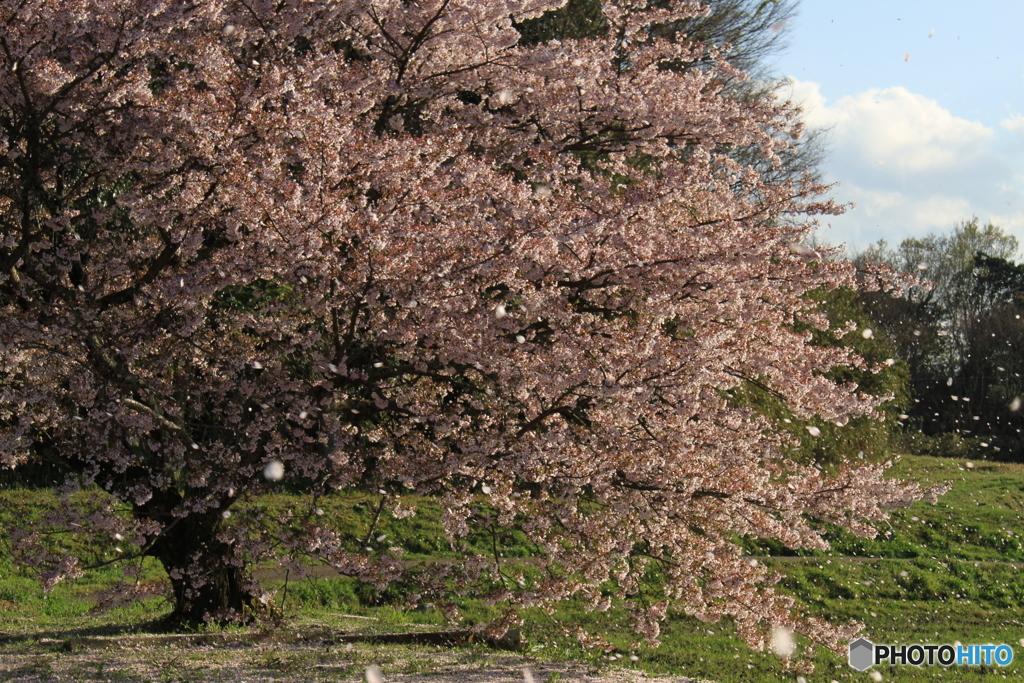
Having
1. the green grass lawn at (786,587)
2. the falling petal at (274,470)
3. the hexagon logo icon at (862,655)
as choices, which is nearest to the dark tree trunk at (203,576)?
the green grass lawn at (786,587)

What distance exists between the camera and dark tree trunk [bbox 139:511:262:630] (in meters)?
7.70

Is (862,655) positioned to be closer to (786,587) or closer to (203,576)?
(786,587)

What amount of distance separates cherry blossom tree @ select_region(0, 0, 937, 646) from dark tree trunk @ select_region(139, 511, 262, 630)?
0.05m

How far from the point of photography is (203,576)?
7.73 meters

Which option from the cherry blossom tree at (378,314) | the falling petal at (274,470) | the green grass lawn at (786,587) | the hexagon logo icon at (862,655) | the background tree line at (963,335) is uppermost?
the background tree line at (963,335)

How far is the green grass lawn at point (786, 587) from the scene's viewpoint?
30.2 feet

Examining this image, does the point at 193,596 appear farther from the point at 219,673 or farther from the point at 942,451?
the point at 942,451

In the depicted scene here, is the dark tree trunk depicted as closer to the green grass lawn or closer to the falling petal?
the green grass lawn

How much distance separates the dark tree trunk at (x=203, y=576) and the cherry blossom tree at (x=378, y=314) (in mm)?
49

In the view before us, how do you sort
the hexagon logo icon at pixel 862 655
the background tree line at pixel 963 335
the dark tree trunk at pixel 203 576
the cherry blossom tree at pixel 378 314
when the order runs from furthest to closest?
the background tree line at pixel 963 335 < the hexagon logo icon at pixel 862 655 < the dark tree trunk at pixel 203 576 < the cherry blossom tree at pixel 378 314

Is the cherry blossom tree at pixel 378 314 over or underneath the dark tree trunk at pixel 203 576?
over

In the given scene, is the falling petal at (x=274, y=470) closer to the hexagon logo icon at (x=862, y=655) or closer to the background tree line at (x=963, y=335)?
the hexagon logo icon at (x=862, y=655)

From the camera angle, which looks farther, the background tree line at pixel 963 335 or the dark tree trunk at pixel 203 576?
the background tree line at pixel 963 335

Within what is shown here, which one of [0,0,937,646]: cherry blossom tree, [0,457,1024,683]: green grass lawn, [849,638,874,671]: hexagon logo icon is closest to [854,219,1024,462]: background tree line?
[0,457,1024,683]: green grass lawn
